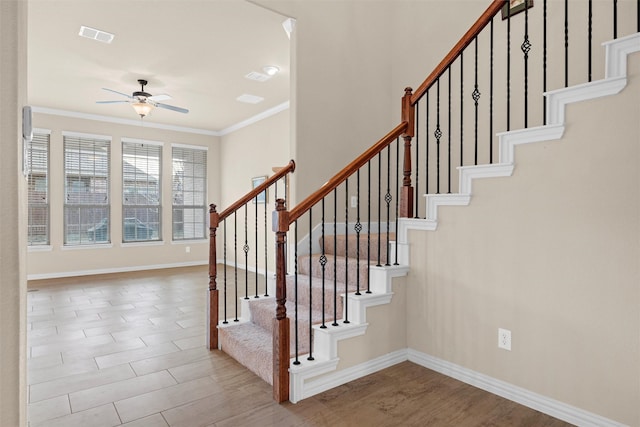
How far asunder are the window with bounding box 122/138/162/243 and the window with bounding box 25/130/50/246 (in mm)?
1224

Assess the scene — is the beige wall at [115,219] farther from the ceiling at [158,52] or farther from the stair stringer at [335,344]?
the stair stringer at [335,344]

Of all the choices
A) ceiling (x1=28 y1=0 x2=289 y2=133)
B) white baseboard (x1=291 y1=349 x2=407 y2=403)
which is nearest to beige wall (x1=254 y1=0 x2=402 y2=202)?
ceiling (x1=28 y1=0 x2=289 y2=133)

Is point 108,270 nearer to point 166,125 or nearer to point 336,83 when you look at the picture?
point 166,125

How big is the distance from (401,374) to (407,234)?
102 centimetres

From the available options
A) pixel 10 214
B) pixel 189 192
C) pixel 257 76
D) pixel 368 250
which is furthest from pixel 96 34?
pixel 189 192

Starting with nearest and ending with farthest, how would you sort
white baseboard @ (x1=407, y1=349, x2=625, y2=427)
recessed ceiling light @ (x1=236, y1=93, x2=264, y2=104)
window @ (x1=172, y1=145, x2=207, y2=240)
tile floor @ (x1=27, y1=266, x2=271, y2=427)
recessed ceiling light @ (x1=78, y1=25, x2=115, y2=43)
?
1. white baseboard @ (x1=407, y1=349, x2=625, y2=427)
2. tile floor @ (x1=27, y1=266, x2=271, y2=427)
3. recessed ceiling light @ (x1=78, y1=25, x2=115, y2=43)
4. recessed ceiling light @ (x1=236, y1=93, x2=264, y2=104)
5. window @ (x1=172, y1=145, x2=207, y2=240)

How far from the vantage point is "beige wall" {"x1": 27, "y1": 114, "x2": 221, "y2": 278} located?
6.65 m

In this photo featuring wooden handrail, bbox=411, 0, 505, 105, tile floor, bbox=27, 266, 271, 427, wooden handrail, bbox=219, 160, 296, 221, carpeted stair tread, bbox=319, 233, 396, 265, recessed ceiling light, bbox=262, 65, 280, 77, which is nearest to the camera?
tile floor, bbox=27, 266, 271, 427

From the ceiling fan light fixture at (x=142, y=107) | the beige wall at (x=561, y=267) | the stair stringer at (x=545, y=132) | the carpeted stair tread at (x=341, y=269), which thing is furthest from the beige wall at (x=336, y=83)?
the ceiling fan light fixture at (x=142, y=107)

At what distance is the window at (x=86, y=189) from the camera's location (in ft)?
22.5

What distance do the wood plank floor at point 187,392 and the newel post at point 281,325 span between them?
0.40 ft

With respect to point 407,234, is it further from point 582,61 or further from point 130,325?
point 130,325

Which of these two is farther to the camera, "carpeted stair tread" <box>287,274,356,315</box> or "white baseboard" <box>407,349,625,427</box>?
"carpeted stair tread" <box>287,274,356,315</box>

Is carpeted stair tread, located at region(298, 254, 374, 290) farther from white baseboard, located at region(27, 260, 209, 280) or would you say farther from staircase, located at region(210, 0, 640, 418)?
white baseboard, located at region(27, 260, 209, 280)
